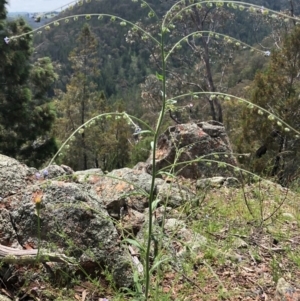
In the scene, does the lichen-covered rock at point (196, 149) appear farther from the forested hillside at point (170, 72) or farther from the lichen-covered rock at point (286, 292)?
the lichen-covered rock at point (286, 292)

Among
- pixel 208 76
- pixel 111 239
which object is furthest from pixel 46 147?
pixel 111 239

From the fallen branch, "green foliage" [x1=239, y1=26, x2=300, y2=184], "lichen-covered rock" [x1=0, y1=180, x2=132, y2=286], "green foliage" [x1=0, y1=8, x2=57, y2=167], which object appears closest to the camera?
the fallen branch

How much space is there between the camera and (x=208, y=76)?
1327 centimetres

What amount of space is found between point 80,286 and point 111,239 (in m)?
0.33

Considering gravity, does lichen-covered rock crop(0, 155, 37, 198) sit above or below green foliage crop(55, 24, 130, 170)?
above

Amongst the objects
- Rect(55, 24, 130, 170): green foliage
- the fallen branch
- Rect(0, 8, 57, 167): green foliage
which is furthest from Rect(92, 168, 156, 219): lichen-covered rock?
Rect(55, 24, 130, 170): green foliage

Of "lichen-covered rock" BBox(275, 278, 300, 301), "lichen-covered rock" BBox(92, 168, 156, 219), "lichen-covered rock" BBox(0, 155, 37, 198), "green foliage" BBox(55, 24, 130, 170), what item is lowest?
"green foliage" BBox(55, 24, 130, 170)

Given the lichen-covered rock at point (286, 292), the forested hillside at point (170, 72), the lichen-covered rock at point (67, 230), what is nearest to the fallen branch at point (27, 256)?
the lichen-covered rock at point (67, 230)

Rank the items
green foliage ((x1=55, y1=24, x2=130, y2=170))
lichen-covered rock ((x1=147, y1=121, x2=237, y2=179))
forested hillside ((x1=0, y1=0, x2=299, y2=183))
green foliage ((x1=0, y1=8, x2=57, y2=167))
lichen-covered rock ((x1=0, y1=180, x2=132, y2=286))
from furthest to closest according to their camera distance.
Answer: green foliage ((x1=55, y1=24, x2=130, y2=170)) → green foliage ((x1=0, y1=8, x2=57, y2=167)) → lichen-covered rock ((x1=147, y1=121, x2=237, y2=179)) → lichen-covered rock ((x1=0, y1=180, x2=132, y2=286)) → forested hillside ((x1=0, y1=0, x2=299, y2=183))

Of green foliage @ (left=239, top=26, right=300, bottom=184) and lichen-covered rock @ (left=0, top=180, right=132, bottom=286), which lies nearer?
lichen-covered rock @ (left=0, top=180, right=132, bottom=286)

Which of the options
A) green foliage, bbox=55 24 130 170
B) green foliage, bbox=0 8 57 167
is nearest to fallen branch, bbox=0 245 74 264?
green foliage, bbox=0 8 57 167

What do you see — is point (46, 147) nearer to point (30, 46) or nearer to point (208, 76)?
point (30, 46)

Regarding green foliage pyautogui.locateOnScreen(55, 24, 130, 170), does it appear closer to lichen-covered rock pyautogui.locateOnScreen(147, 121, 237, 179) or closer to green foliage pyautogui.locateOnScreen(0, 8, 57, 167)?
green foliage pyautogui.locateOnScreen(0, 8, 57, 167)

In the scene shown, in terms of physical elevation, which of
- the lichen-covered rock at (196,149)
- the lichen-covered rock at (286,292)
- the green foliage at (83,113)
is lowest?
the green foliage at (83,113)
